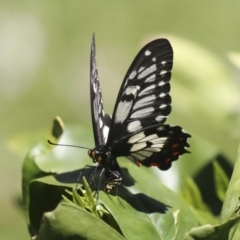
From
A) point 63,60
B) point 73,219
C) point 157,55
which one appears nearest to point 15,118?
point 63,60

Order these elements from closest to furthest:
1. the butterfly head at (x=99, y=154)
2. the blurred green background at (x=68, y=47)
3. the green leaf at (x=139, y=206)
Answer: the green leaf at (x=139, y=206), the butterfly head at (x=99, y=154), the blurred green background at (x=68, y=47)

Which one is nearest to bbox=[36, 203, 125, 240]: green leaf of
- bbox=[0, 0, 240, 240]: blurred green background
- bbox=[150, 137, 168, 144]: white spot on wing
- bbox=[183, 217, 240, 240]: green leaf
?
bbox=[183, 217, 240, 240]: green leaf

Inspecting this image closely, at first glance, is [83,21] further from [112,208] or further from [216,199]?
[112,208]

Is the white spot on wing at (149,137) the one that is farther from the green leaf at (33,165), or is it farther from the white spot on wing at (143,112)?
the green leaf at (33,165)

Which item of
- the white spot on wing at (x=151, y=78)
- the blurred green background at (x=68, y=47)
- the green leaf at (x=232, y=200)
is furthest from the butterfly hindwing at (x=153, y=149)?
the blurred green background at (x=68, y=47)

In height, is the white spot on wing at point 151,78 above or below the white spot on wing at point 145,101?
above

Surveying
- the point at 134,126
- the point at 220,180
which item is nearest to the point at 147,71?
the point at 134,126

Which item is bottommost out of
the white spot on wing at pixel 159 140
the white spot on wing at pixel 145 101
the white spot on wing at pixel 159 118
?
the white spot on wing at pixel 159 140
